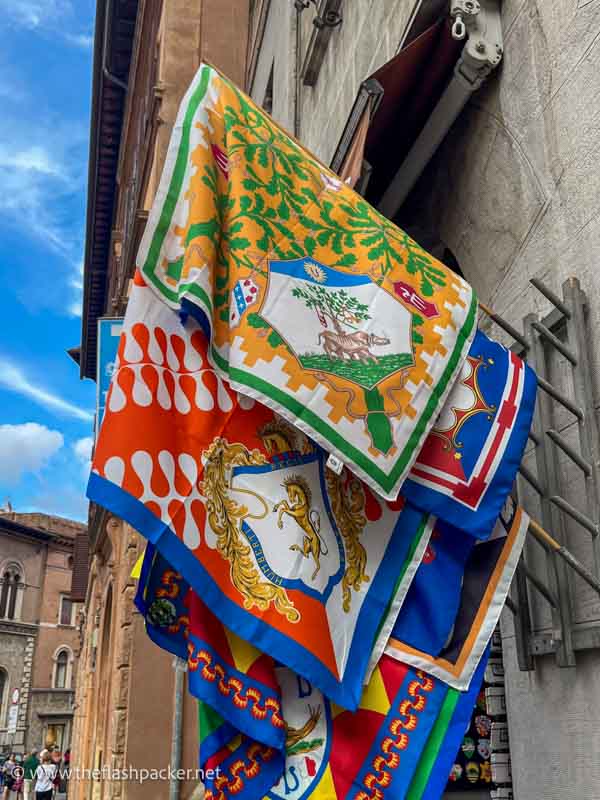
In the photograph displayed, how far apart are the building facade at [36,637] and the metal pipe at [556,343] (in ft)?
115

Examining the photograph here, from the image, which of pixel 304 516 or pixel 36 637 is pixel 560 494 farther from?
pixel 36 637

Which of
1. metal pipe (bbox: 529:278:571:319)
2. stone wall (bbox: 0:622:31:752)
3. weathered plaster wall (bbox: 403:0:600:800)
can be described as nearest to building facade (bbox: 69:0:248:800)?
weathered plaster wall (bbox: 403:0:600:800)

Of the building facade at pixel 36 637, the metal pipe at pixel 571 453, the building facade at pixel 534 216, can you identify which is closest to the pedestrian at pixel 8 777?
the building facade at pixel 36 637

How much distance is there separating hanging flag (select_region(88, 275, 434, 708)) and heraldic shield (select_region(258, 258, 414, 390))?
26cm

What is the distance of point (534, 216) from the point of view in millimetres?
3061

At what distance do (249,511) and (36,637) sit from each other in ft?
124

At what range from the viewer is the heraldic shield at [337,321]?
7.04 ft

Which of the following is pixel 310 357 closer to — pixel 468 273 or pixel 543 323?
pixel 543 323

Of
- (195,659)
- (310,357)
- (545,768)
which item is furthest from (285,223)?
(545,768)

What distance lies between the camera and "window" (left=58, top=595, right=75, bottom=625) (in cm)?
3812

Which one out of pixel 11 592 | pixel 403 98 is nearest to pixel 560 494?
pixel 403 98

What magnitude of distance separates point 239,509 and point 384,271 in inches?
32.8

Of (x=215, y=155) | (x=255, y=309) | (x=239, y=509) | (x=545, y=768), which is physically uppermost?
(x=215, y=155)

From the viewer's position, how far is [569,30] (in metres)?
2.86
